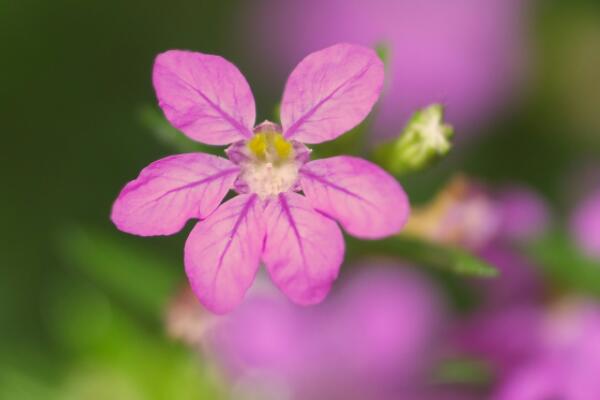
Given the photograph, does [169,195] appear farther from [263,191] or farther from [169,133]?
[169,133]

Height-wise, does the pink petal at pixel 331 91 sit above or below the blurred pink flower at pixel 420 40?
above

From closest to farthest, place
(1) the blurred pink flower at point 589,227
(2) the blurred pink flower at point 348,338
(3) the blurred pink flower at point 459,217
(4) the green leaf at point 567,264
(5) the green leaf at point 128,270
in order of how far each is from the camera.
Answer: (3) the blurred pink flower at point 459,217 → (5) the green leaf at point 128,270 → (4) the green leaf at point 567,264 → (1) the blurred pink flower at point 589,227 → (2) the blurred pink flower at point 348,338

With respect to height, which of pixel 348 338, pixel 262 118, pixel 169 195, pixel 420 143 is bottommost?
pixel 348 338

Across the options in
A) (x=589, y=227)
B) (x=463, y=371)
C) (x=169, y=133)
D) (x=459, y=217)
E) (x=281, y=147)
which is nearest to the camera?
(x=281, y=147)

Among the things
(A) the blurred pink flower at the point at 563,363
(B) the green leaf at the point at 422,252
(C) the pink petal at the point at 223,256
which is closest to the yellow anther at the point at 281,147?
(C) the pink petal at the point at 223,256

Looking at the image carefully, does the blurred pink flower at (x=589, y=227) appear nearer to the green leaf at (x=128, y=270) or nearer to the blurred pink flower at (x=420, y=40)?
the green leaf at (x=128, y=270)

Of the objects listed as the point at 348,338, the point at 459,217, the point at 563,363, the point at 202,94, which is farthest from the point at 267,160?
the point at 348,338

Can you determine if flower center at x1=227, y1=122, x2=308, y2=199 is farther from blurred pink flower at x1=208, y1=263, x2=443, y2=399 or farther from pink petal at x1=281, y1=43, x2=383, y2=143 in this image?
blurred pink flower at x1=208, y1=263, x2=443, y2=399
